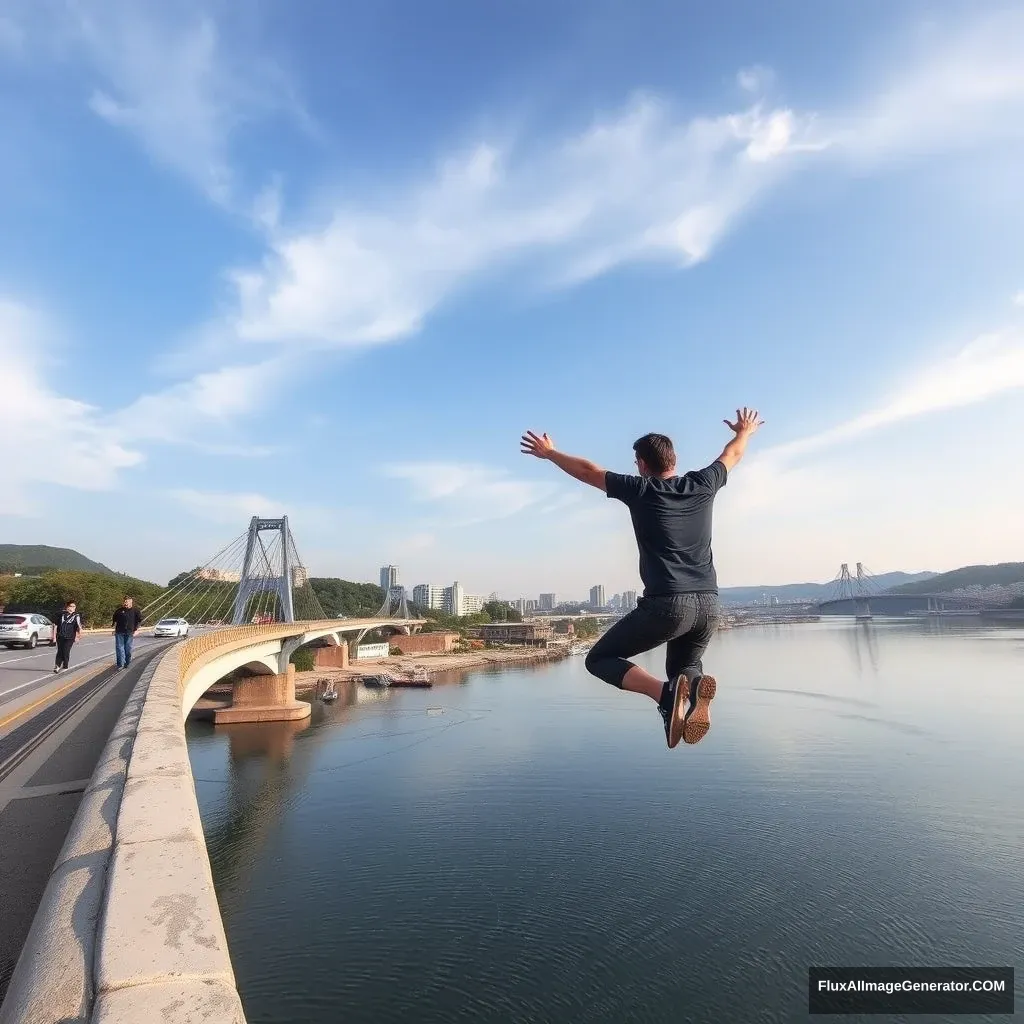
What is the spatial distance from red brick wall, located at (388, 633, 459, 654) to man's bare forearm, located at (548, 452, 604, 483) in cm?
7874

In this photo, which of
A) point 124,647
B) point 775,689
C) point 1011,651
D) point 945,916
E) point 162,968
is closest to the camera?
point 162,968

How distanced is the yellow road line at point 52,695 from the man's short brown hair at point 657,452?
8250 mm

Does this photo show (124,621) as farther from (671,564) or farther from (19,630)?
(671,564)

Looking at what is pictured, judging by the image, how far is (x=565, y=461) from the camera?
3.18m

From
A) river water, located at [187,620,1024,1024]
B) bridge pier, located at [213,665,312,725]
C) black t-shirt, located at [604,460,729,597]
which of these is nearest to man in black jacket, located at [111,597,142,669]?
river water, located at [187,620,1024,1024]

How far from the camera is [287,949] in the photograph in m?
12.1

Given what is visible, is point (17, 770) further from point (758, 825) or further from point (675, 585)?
point (758, 825)

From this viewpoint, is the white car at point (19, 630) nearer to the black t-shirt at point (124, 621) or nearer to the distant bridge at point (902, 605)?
the black t-shirt at point (124, 621)

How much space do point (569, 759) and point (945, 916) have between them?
12.8 m

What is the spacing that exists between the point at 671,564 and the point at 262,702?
35.1 m

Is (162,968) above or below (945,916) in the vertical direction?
above

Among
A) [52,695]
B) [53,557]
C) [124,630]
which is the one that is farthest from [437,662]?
[53,557]

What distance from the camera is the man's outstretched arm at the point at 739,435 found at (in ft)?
11.3

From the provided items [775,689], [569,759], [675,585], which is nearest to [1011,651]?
[775,689]
